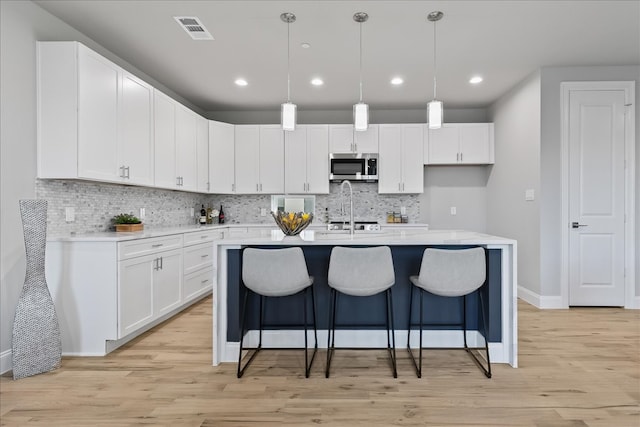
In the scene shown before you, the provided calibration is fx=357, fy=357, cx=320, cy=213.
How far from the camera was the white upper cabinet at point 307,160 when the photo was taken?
5.46 meters

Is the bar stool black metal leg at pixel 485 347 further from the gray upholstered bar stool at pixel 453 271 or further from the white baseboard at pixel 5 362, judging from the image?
the white baseboard at pixel 5 362

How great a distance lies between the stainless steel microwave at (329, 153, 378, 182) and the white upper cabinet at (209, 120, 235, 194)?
153cm

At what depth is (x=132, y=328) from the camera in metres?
2.97

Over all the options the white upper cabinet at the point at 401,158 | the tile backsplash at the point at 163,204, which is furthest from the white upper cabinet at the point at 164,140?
the white upper cabinet at the point at 401,158

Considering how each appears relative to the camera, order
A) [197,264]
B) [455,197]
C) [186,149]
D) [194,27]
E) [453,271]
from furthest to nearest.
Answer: [455,197] < [186,149] < [197,264] < [194,27] < [453,271]

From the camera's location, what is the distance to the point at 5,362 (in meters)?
2.50

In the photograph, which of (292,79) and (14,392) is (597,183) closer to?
(292,79)

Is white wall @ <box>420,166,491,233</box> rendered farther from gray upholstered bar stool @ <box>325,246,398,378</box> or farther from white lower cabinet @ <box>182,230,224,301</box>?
gray upholstered bar stool @ <box>325,246,398,378</box>

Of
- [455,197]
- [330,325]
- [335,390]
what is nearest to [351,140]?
[455,197]

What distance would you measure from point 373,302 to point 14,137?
116 inches

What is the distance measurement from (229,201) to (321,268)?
3426mm

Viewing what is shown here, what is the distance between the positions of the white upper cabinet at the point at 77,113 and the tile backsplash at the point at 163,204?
0.31m

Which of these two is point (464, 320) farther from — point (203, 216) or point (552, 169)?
point (203, 216)

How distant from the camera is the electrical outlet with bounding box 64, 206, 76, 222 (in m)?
3.01
